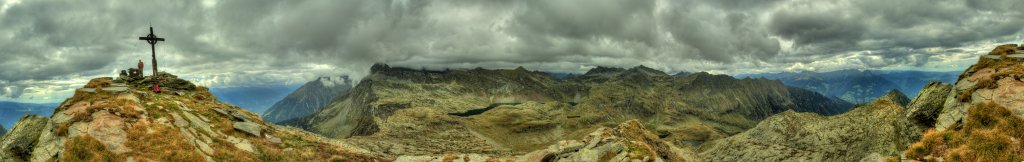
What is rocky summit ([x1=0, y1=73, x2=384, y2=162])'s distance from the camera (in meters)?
30.2

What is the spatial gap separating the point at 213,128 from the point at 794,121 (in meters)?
185

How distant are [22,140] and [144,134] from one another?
709 centimetres

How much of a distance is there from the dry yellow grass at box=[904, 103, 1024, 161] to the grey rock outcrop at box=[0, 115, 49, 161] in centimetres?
5643

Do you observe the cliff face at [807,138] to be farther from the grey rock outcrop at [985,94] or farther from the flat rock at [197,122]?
the flat rock at [197,122]

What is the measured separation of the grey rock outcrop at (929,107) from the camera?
33625 mm

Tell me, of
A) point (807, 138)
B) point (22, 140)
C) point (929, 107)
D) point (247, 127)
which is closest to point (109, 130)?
point (22, 140)

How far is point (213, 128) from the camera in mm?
41031

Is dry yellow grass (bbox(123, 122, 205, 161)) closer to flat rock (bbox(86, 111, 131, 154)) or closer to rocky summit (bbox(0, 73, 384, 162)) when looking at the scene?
rocky summit (bbox(0, 73, 384, 162))

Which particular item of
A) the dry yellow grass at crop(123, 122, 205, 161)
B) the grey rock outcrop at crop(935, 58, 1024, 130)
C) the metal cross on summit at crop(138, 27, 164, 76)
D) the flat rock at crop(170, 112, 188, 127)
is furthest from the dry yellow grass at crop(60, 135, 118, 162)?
the grey rock outcrop at crop(935, 58, 1024, 130)

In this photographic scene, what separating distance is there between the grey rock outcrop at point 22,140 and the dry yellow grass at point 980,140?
5643cm

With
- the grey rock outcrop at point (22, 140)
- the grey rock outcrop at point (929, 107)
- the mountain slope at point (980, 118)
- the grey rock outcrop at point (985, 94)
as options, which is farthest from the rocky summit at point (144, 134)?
the grey rock outcrop at point (929, 107)

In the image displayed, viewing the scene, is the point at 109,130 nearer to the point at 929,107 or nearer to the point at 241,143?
the point at 241,143

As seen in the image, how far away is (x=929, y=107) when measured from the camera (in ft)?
114

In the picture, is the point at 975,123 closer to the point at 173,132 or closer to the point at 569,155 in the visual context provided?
the point at 569,155
